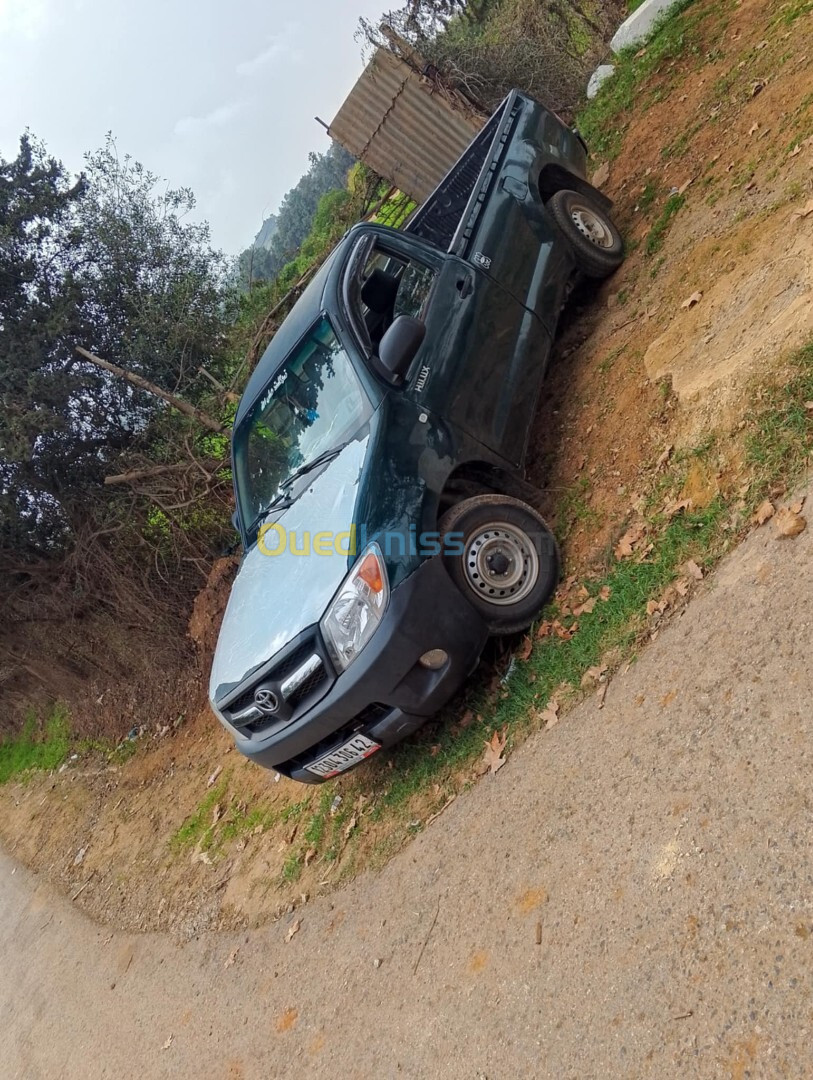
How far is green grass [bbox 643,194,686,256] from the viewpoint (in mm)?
5785

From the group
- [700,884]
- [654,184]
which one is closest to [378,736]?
[700,884]

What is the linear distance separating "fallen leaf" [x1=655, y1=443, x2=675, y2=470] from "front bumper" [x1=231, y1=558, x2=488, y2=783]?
1351mm

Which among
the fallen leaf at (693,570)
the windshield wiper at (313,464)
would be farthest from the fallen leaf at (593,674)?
the windshield wiper at (313,464)

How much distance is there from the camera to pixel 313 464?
4492 mm

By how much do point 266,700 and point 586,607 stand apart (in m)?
1.76

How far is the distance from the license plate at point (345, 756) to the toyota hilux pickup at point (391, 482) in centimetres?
1

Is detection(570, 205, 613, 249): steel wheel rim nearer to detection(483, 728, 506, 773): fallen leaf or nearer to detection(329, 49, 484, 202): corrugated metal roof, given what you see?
detection(483, 728, 506, 773): fallen leaf

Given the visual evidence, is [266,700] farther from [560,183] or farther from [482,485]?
[560,183]

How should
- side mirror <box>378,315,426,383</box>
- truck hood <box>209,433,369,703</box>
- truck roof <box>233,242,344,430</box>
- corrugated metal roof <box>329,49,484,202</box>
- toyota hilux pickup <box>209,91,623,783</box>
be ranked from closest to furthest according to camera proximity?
toyota hilux pickup <box>209,91,623,783</box>
truck hood <box>209,433,369,703</box>
side mirror <box>378,315,426,383</box>
truck roof <box>233,242,344,430</box>
corrugated metal roof <box>329,49,484,202</box>

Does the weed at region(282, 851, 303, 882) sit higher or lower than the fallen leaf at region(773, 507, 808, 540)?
lower

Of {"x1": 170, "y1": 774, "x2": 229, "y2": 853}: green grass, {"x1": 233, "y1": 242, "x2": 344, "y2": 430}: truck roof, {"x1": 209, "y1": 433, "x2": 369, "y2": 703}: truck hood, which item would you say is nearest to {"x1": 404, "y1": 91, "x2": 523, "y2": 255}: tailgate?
{"x1": 233, "y1": 242, "x2": 344, "y2": 430}: truck roof

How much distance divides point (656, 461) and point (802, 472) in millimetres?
982

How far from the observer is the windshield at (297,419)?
4.39 metres

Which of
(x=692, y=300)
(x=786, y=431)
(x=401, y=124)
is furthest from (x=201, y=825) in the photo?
(x=401, y=124)
